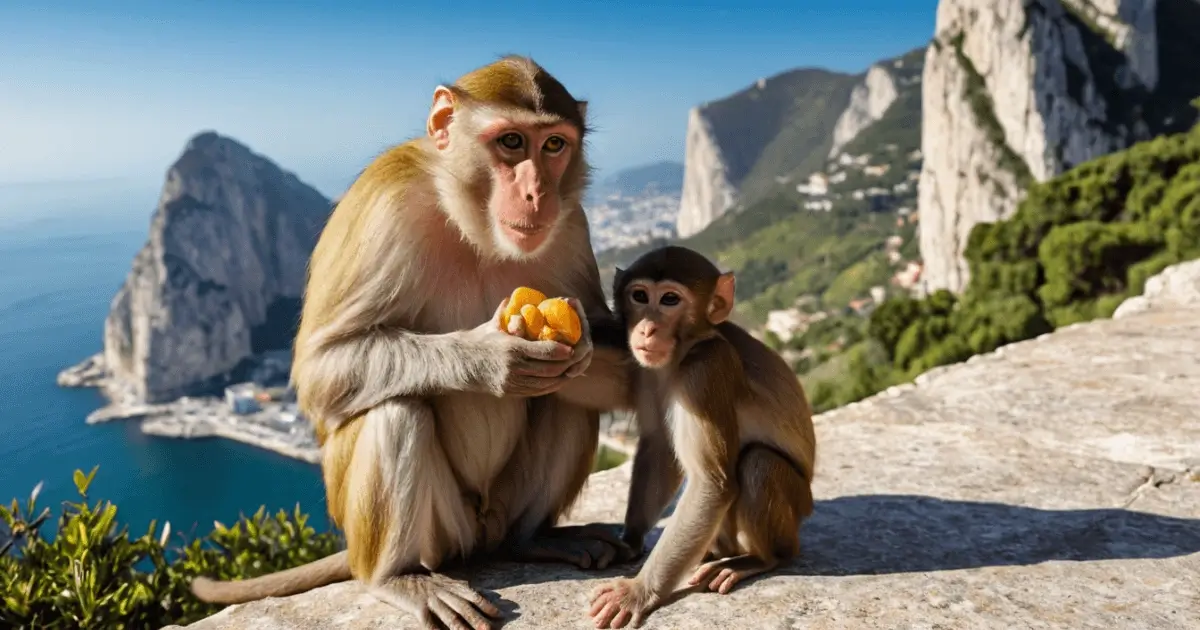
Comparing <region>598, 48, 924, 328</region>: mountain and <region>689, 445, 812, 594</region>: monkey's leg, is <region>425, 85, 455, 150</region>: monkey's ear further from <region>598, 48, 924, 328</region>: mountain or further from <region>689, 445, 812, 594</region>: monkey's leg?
<region>598, 48, 924, 328</region>: mountain

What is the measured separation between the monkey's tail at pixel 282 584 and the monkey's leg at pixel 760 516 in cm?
128

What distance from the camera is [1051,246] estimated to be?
776 inches

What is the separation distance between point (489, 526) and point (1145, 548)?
7.92ft

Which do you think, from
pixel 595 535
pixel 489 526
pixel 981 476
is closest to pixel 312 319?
pixel 489 526

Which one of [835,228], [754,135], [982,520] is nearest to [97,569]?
[982,520]

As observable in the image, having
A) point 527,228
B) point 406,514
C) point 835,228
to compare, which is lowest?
point 835,228

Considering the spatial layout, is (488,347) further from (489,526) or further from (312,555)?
(312,555)

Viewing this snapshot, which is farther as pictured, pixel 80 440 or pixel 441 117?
pixel 80 440

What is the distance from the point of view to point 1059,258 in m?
19.1

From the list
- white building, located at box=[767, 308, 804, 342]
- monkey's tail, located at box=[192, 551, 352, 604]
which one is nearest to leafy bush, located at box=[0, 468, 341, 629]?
monkey's tail, located at box=[192, 551, 352, 604]

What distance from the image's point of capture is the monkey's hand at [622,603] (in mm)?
2732

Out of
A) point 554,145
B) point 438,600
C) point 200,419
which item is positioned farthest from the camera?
point 200,419

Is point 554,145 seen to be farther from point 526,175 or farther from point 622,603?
point 622,603

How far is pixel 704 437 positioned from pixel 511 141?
42.8 inches
